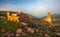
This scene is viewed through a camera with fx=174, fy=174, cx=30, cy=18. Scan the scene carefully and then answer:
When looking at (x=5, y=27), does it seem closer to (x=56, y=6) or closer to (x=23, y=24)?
(x=23, y=24)

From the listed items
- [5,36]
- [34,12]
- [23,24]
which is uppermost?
[34,12]

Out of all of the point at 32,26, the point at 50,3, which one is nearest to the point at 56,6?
the point at 50,3

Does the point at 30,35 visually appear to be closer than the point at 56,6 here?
Yes

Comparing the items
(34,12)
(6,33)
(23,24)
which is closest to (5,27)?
(6,33)

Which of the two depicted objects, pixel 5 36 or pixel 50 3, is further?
pixel 50 3

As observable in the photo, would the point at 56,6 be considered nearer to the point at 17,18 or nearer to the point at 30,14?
the point at 30,14

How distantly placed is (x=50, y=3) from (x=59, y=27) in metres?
0.32

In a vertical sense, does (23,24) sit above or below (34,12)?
below

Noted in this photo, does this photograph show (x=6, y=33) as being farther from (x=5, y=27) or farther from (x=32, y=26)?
(x=32, y=26)

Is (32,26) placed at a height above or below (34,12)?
below

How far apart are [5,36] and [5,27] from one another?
109mm

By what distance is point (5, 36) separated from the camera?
6.70ft

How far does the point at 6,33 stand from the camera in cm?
206

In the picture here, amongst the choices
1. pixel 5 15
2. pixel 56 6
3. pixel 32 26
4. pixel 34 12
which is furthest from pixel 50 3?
pixel 5 15
